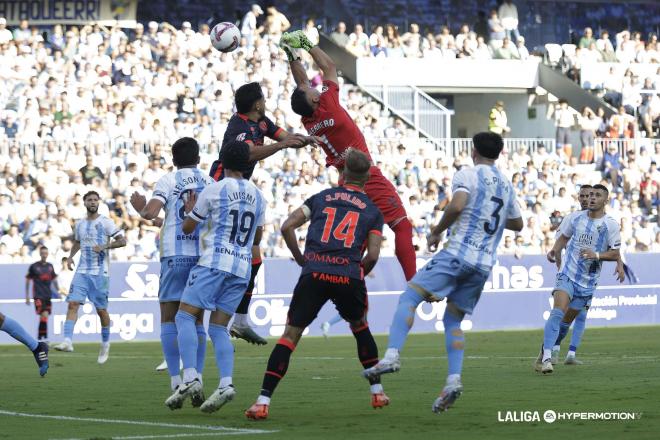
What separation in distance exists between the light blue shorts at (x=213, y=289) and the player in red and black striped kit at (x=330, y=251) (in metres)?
0.62

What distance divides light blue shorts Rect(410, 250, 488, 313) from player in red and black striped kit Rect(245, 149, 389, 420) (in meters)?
0.70

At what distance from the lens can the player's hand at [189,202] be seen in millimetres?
12641

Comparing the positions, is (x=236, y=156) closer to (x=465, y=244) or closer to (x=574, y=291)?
(x=465, y=244)

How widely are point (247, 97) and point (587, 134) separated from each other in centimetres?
2530

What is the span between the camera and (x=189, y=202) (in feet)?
41.5

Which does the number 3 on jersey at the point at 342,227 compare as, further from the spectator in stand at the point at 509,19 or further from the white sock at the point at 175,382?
the spectator in stand at the point at 509,19

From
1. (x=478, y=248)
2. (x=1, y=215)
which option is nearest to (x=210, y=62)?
(x=1, y=215)

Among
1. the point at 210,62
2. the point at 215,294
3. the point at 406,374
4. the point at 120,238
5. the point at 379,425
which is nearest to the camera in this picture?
the point at 379,425

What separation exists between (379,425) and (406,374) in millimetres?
5526

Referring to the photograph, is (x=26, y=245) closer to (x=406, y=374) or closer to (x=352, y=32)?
(x=406, y=374)

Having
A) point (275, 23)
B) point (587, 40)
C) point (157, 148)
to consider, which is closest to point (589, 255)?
point (157, 148)

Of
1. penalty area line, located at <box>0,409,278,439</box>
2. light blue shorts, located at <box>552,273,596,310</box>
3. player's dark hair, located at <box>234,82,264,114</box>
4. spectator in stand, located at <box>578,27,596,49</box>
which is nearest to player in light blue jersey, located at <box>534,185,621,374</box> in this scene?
light blue shorts, located at <box>552,273,596,310</box>

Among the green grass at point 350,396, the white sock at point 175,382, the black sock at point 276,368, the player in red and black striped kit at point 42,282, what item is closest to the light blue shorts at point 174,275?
the white sock at point 175,382

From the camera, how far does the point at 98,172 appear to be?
28.6 metres
